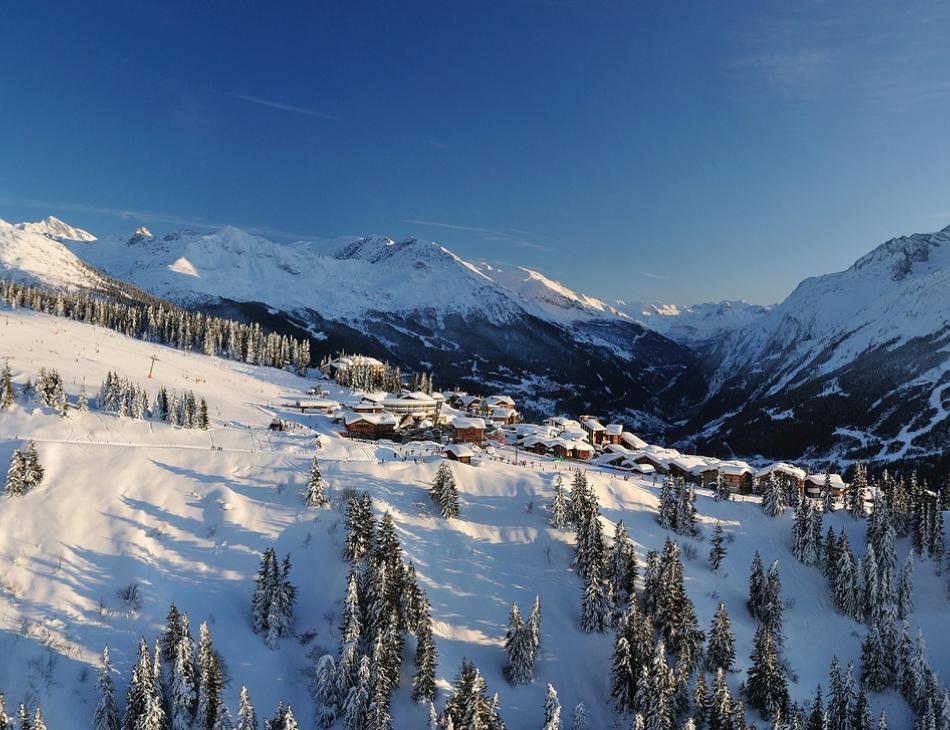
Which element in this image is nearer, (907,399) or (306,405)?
(306,405)

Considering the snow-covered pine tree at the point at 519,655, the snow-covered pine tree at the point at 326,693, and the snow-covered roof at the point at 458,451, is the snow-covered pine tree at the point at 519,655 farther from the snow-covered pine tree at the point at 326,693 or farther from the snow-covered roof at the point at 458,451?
the snow-covered roof at the point at 458,451

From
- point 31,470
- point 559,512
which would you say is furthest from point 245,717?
point 559,512

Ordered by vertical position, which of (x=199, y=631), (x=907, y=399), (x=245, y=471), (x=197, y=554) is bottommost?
(x=199, y=631)

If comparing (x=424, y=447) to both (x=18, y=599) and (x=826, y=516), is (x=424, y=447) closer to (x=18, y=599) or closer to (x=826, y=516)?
(x=18, y=599)

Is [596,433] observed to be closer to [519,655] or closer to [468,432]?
[468,432]

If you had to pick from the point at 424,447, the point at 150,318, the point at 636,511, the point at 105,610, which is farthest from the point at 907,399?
the point at 150,318

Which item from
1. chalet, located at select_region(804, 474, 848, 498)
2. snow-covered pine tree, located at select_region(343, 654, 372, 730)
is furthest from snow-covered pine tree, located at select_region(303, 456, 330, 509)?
chalet, located at select_region(804, 474, 848, 498)

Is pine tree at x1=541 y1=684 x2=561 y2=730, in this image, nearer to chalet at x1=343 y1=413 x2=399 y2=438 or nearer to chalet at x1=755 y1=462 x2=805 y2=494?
chalet at x1=343 y1=413 x2=399 y2=438
